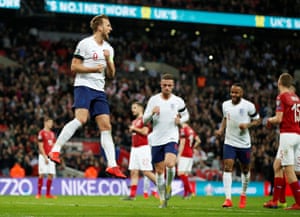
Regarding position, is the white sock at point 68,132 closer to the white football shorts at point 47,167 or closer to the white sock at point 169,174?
the white sock at point 169,174

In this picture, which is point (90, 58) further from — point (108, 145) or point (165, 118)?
point (165, 118)

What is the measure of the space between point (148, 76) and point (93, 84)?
26.9m

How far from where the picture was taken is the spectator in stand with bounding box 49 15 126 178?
12609 mm

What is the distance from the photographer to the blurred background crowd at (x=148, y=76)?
31.3 meters

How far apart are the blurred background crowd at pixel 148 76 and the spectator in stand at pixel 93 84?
1609 centimetres

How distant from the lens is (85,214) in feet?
42.8

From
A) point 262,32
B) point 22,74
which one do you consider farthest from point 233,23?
point 22,74

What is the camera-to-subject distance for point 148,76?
39.6 m

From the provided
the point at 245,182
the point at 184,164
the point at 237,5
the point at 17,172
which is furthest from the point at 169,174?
the point at 237,5

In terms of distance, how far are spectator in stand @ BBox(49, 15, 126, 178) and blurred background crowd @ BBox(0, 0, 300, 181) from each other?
16090 mm

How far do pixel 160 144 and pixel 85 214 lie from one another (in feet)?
9.81

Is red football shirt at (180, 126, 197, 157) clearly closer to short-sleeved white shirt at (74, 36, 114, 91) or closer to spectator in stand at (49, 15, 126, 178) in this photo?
spectator in stand at (49, 15, 126, 178)

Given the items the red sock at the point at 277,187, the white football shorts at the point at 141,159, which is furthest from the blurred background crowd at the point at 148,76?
the red sock at the point at 277,187

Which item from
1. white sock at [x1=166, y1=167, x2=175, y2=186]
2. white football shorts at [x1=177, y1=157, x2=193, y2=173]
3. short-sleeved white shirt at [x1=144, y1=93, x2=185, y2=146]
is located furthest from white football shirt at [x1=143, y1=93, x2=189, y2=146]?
white football shorts at [x1=177, y1=157, x2=193, y2=173]
